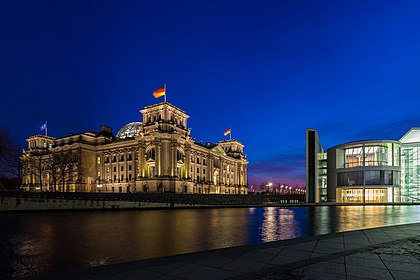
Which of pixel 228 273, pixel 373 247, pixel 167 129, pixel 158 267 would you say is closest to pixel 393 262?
pixel 373 247

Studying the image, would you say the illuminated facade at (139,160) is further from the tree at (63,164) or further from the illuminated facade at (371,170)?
the illuminated facade at (371,170)

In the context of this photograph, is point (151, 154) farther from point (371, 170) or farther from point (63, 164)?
point (371, 170)

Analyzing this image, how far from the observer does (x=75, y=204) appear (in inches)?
1981

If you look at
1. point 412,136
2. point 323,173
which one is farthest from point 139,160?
point 412,136

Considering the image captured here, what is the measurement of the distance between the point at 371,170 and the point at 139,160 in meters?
74.0

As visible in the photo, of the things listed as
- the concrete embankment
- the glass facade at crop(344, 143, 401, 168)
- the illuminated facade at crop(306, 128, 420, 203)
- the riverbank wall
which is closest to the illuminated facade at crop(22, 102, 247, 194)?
the riverbank wall

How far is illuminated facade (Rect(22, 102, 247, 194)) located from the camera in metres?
103

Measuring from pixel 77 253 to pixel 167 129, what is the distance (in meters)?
95.5

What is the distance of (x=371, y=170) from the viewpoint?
82.1m

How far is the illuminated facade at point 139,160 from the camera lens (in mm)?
103438

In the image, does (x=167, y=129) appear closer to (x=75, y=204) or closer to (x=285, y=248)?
(x=75, y=204)

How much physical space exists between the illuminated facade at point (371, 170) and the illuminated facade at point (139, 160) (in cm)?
4547

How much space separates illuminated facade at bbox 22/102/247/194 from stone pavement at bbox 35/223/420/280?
8903cm

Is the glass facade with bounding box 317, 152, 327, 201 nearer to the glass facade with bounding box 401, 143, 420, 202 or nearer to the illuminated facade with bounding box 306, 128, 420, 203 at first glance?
the illuminated facade with bounding box 306, 128, 420, 203
